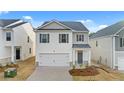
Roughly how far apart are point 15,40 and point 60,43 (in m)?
3.66

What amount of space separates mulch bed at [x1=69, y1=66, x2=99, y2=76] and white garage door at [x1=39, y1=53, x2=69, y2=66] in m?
1.74

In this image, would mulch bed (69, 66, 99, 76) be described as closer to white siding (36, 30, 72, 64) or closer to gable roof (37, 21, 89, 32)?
white siding (36, 30, 72, 64)

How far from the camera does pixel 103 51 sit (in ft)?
59.6

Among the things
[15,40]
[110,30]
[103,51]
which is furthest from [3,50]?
[110,30]

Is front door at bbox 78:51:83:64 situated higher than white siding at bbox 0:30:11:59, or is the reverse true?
white siding at bbox 0:30:11:59

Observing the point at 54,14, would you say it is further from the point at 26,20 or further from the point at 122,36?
the point at 122,36

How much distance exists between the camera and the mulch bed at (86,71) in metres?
14.9

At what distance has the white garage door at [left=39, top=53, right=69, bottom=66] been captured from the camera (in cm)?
1725

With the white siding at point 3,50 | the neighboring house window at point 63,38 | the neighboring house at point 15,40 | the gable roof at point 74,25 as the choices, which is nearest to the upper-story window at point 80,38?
the gable roof at point 74,25

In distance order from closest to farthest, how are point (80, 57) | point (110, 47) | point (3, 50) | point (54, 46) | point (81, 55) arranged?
point (3, 50)
point (80, 57)
point (81, 55)
point (110, 47)
point (54, 46)

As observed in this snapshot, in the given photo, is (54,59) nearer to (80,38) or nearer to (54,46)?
(54,46)

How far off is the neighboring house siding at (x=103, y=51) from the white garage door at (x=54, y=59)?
218cm

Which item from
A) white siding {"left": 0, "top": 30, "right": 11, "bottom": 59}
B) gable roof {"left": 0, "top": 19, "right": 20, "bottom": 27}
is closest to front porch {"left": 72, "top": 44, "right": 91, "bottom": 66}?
white siding {"left": 0, "top": 30, "right": 11, "bottom": 59}

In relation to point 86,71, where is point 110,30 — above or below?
above
